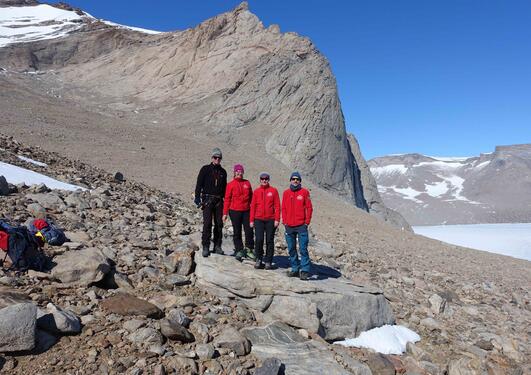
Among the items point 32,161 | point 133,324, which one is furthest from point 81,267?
point 32,161

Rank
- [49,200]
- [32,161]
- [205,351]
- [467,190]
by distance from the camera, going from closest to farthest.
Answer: [205,351]
[49,200]
[32,161]
[467,190]

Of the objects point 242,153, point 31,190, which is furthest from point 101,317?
point 242,153

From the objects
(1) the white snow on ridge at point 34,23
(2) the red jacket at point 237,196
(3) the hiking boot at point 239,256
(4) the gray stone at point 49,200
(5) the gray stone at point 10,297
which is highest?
(1) the white snow on ridge at point 34,23

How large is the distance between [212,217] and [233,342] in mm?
2809

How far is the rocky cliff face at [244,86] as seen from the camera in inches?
1497

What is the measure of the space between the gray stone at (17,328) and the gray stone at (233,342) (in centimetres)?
210

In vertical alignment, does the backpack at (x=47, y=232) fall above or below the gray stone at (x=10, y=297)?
above

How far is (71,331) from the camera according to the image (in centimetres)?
462

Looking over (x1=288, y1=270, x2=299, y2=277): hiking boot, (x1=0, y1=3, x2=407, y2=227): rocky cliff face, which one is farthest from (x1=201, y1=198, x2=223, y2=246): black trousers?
(x1=0, y1=3, x2=407, y2=227): rocky cliff face

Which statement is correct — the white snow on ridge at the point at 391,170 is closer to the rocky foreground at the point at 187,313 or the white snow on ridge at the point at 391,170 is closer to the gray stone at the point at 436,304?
the rocky foreground at the point at 187,313

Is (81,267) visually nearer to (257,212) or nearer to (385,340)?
(257,212)

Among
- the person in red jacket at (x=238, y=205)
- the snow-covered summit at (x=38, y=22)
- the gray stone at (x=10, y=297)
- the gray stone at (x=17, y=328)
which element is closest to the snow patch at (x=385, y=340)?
the person in red jacket at (x=238, y=205)

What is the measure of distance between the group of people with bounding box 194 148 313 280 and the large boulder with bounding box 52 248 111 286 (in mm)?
1826

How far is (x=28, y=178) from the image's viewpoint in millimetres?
10516
